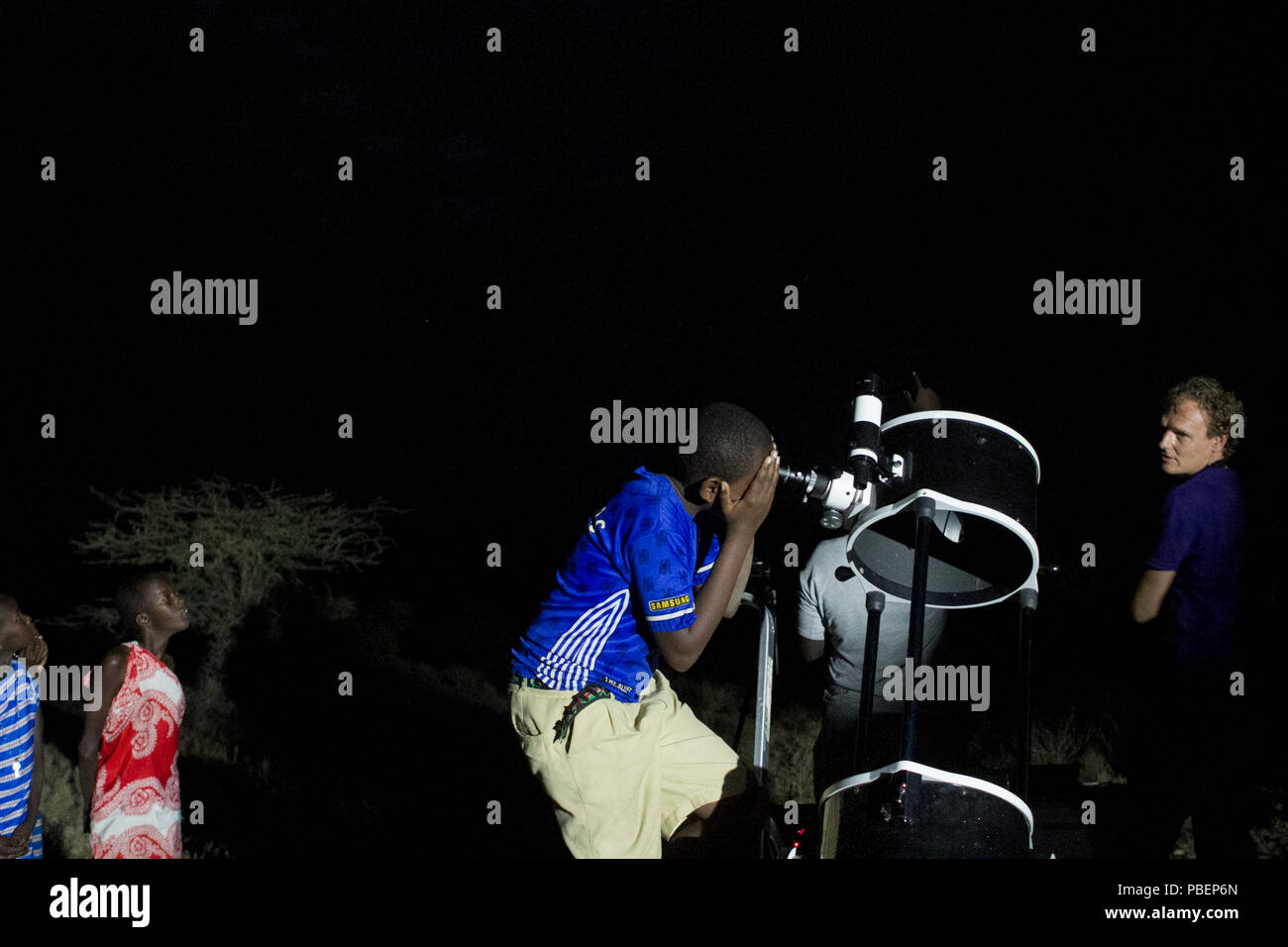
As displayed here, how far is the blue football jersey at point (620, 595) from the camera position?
12.1 feet

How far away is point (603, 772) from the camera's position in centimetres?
389

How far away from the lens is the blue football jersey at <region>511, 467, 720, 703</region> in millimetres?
3676

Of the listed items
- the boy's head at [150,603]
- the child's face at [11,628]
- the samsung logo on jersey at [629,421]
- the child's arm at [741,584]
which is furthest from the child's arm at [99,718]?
the samsung logo on jersey at [629,421]

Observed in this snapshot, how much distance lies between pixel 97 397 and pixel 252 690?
3273 mm

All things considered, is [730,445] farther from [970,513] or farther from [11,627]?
[11,627]

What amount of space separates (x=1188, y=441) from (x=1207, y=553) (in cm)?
44

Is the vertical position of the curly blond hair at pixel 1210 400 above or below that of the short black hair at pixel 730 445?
above

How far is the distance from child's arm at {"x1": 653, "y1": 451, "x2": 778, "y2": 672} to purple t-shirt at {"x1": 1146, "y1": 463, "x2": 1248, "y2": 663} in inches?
71.4

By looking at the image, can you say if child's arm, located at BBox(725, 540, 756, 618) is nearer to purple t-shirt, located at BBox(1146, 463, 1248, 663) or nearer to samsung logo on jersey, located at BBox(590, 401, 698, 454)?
purple t-shirt, located at BBox(1146, 463, 1248, 663)

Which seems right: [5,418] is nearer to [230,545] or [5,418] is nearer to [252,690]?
[230,545]

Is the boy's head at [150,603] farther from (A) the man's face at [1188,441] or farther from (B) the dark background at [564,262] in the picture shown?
(A) the man's face at [1188,441]
